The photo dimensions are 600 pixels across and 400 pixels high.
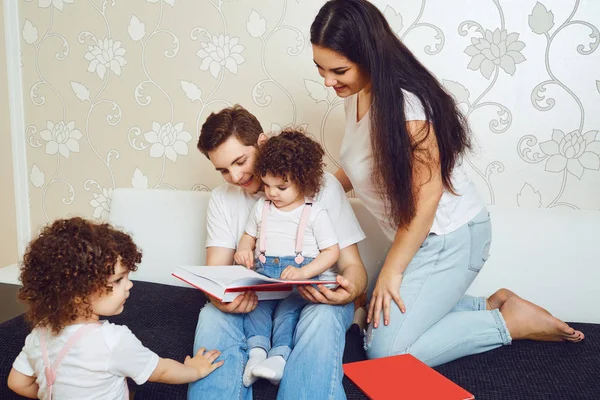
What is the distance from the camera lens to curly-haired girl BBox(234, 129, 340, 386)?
55.7 inches

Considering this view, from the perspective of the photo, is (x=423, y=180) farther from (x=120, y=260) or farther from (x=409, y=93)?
(x=120, y=260)

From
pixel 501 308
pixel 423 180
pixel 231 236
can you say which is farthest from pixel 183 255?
pixel 501 308

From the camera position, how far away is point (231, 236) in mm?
1643

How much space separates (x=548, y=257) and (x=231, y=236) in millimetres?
1054

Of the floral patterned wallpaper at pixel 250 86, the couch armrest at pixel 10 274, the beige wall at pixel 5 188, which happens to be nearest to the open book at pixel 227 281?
the floral patterned wallpaper at pixel 250 86

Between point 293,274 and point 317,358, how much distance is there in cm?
24

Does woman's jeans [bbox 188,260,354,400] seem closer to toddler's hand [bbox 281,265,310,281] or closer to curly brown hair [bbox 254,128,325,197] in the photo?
toddler's hand [bbox 281,265,310,281]

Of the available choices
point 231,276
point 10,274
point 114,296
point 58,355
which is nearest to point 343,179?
point 231,276

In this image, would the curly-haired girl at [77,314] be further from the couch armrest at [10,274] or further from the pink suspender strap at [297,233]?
the couch armrest at [10,274]

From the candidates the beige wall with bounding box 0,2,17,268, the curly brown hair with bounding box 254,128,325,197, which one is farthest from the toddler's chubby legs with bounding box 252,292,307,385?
the beige wall with bounding box 0,2,17,268

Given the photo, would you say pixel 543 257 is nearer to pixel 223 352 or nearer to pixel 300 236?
pixel 300 236

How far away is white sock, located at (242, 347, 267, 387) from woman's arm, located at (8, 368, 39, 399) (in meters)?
0.47

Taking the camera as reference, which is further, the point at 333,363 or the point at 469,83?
the point at 469,83

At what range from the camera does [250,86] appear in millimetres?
2010
